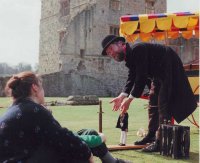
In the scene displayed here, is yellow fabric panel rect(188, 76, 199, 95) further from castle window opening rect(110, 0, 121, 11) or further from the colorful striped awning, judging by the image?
castle window opening rect(110, 0, 121, 11)

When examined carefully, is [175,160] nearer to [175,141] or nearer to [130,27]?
[175,141]

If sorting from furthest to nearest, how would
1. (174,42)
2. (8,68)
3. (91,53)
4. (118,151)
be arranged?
(8,68) < (174,42) < (91,53) < (118,151)

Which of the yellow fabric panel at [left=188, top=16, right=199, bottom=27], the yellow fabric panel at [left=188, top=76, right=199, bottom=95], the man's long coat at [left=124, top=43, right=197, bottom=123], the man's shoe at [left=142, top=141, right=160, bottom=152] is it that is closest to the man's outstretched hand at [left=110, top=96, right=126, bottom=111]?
the man's long coat at [left=124, top=43, right=197, bottom=123]

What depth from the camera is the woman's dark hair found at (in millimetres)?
2721

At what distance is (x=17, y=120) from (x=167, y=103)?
2.88 metres

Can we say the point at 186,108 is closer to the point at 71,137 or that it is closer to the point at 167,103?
the point at 167,103

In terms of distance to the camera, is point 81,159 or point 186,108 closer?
point 81,159

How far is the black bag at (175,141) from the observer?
5005 mm

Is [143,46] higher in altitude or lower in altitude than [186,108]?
higher

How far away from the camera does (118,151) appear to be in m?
5.39

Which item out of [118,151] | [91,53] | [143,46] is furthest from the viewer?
[91,53]

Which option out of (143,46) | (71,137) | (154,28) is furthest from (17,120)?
(154,28)

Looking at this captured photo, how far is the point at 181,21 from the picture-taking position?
30.8ft

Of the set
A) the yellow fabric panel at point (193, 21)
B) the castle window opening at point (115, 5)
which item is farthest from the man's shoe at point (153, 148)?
the castle window opening at point (115, 5)
